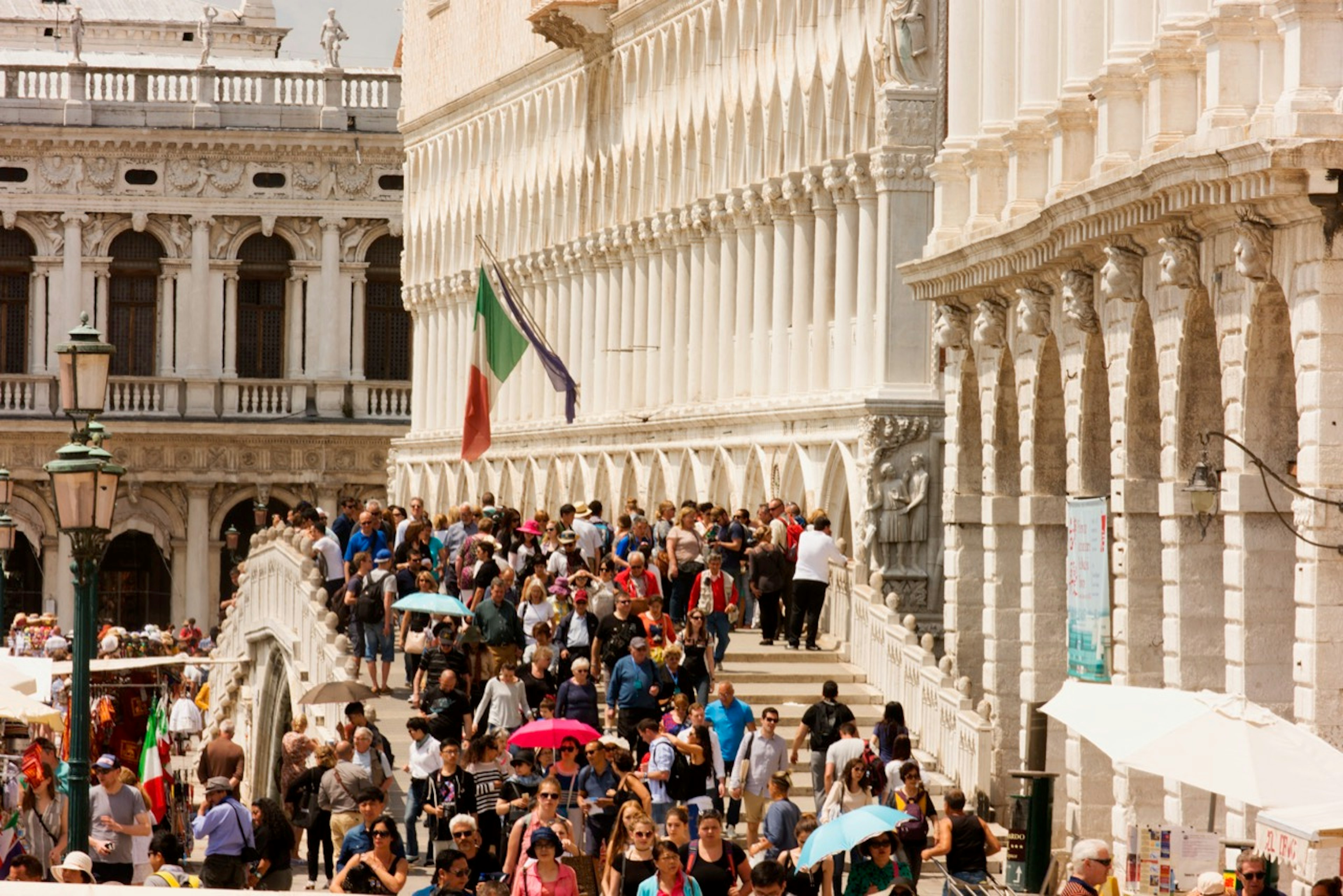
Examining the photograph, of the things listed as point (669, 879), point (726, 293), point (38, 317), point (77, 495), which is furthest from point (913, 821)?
point (38, 317)

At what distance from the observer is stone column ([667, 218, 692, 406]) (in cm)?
4712

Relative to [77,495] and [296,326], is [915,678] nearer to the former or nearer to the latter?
[77,495]

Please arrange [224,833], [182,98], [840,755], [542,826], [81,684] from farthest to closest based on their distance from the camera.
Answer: [182,98]
[840,755]
[224,833]
[542,826]
[81,684]

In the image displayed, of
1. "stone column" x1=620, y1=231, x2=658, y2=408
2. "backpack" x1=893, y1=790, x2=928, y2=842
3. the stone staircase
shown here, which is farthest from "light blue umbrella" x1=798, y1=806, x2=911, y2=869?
"stone column" x1=620, y1=231, x2=658, y2=408

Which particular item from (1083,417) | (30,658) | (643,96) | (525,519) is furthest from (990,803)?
(525,519)

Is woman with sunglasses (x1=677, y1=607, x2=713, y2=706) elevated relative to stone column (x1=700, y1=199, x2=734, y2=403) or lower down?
lower down

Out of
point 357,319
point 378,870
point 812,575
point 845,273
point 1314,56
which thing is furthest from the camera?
point 357,319

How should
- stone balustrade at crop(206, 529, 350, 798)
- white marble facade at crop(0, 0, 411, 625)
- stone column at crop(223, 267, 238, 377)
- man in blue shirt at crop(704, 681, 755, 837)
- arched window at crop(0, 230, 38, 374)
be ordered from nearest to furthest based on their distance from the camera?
man in blue shirt at crop(704, 681, 755, 837) < stone balustrade at crop(206, 529, 350, 798) < white marble facade at crop(0, 0, 411, 625) < arched window at crop(0, 230, 38, 374) < stone column at crop(223, 267, 238, 377)

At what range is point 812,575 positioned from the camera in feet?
110

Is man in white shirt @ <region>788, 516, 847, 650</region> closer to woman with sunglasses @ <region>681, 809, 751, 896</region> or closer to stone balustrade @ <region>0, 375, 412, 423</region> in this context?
woman with sunglasses @ <region>681, 809, 751, 896</region>

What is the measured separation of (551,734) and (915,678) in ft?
22.4

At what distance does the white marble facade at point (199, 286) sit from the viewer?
63.7 m

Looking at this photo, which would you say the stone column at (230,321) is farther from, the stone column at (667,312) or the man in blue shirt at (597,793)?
the man in blue shirt at (597,793)

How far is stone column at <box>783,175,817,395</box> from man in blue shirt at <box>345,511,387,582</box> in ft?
23.3
